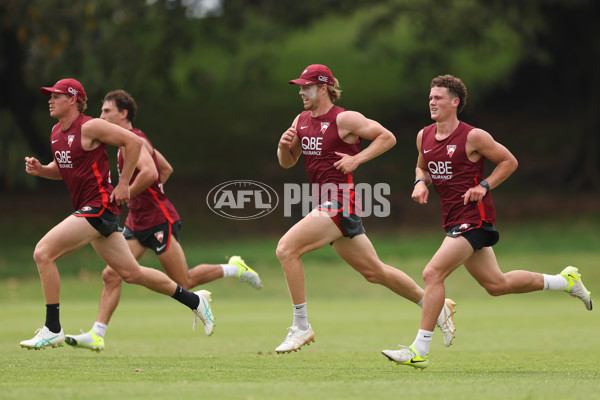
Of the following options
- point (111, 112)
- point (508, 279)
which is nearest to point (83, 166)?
point (111, 112)

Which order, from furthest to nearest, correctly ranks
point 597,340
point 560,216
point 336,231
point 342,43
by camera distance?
point 342,43, point 560,216, point 597,340, point 336,231

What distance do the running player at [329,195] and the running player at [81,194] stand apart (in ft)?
5.35

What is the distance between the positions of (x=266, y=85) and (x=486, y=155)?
65.6 feet

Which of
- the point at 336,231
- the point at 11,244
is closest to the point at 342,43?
the point at 11,244

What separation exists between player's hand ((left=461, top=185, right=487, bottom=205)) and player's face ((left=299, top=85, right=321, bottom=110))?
1.90m

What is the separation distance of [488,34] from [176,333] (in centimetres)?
1873

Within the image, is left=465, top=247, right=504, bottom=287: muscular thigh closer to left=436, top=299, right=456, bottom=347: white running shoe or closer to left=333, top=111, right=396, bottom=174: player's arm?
left=436, top=299, right=456, bottom=347: white running shoe

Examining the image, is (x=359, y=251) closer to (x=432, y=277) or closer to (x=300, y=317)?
(x=300, y=317)

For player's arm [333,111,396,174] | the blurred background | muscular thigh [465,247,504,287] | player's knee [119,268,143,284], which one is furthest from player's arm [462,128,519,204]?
the blurred background

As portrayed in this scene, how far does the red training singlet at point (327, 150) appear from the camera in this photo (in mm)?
9461

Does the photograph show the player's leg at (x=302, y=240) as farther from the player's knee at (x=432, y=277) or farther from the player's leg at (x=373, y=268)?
the player's knee at (x=432, y=277)

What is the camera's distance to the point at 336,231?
30.7 ft

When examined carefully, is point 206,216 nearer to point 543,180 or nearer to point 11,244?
point 11,244

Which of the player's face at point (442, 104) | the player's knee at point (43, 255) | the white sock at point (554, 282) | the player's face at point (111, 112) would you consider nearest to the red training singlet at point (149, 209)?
the player's face at point (111, 112)
